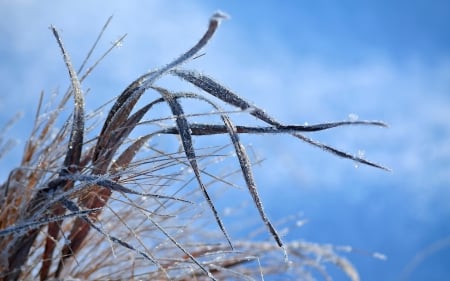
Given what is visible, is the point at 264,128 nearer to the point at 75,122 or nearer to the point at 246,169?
the point at 246,169

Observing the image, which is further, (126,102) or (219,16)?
(126,102)

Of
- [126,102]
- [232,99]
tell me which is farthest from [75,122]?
[232,99]

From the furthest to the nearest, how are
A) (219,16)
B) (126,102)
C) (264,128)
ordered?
(126,102) → (264,128) → (219,16)

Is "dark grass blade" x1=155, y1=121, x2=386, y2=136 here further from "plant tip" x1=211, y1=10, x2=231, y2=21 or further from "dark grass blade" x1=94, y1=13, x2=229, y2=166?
"plant tip" x1=211, y1=10, x2=231, y2=21

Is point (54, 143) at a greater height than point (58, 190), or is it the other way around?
point (54, 143)

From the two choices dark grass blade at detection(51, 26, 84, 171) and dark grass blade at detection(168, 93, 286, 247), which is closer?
dark grass blade at detection(168, 93, 286, 247)

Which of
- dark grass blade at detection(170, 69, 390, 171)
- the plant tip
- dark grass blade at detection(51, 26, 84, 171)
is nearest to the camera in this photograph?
the plant tip

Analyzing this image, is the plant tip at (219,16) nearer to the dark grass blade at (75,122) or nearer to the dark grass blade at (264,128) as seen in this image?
the dark grass blade at (264,128)

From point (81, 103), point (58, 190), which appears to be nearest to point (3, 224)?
point (58, 190)

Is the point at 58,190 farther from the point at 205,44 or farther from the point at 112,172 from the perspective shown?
the point at 205,44

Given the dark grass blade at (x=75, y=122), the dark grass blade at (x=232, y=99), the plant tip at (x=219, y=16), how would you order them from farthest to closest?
1. the dark grass blade at (x=75, y=122)
2. the dark grass blade at (x=232, y=99)
3. the plant tip at (x=219, y=16)

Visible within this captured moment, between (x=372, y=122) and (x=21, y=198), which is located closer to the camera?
(x=372, y=122)
